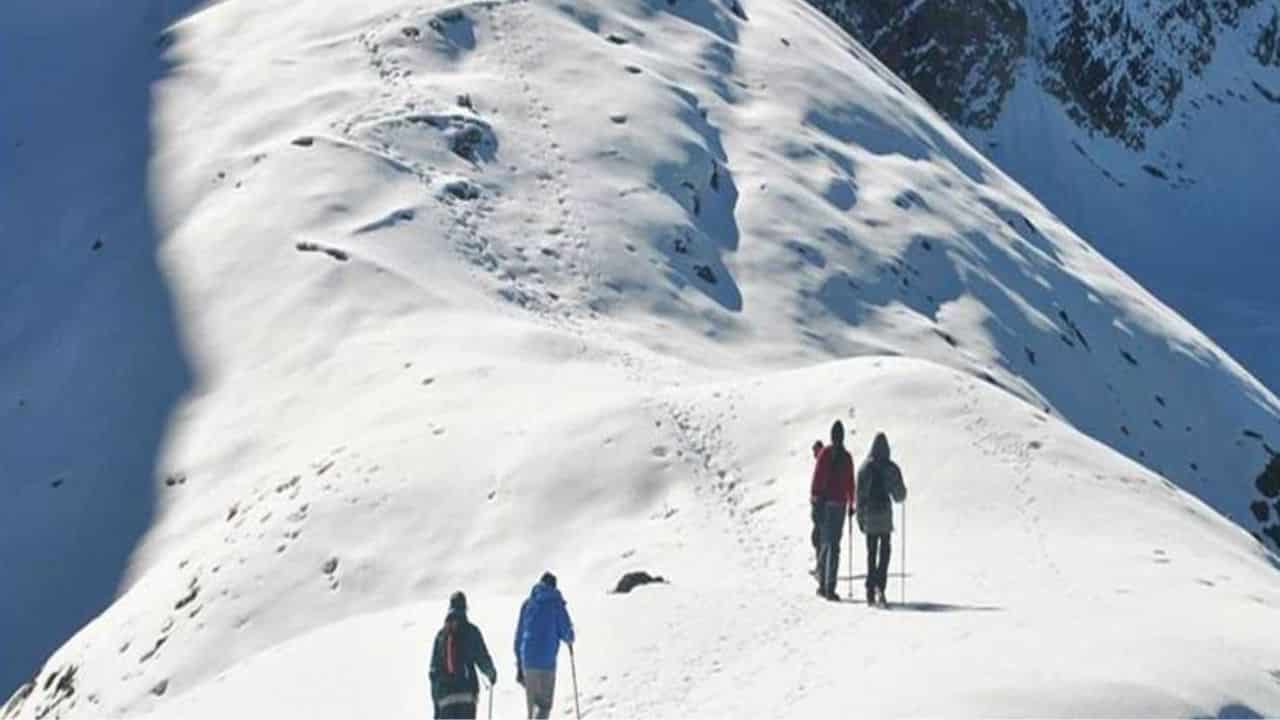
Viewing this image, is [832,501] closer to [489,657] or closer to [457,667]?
[489,657]

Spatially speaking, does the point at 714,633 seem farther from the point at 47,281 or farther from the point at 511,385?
the point at 47,281

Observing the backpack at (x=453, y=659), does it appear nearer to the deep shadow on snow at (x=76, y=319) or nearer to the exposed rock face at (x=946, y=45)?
the deep shadow on snow at (x=76, y=319)

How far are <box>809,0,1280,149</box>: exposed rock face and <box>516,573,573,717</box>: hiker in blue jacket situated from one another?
7566 centimetres

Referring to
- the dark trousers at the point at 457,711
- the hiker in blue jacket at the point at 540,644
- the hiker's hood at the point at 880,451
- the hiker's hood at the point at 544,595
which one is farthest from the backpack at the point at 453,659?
the hiker's hood at the point at 880,451

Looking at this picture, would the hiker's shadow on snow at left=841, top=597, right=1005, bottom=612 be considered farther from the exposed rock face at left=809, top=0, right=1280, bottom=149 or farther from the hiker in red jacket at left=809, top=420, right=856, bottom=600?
the exposed rock face at left=809, top=0, right=1280, bottom=149

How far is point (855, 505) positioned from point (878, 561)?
122cm

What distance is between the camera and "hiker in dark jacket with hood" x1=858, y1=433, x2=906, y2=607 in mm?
25344

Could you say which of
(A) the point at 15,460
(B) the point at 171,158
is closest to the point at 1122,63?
(B) the point at 171,158

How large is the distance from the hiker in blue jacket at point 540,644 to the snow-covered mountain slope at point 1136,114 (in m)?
70.5

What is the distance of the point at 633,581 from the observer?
26.9 meters

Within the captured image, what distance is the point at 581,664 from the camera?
2333 centimetres

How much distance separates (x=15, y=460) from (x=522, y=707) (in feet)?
88.5

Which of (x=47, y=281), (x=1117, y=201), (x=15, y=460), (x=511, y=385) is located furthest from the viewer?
(x=1117, y=201)

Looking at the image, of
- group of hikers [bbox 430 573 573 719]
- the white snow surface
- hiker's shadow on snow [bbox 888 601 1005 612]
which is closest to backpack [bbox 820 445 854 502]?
hiker's shadow on snow [bbox 888 601 1005 612]
